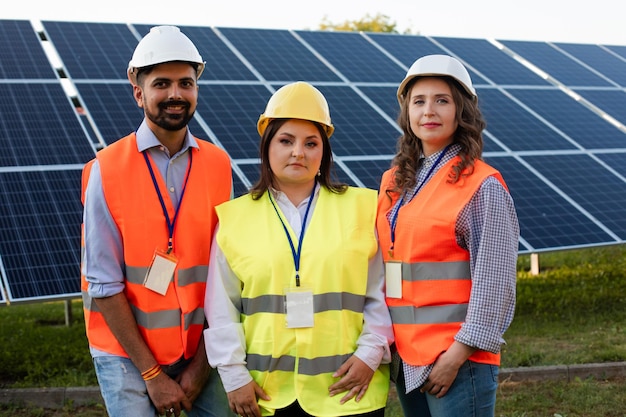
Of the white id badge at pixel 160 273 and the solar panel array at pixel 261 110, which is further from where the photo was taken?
the solar panel array at pixel 261 110

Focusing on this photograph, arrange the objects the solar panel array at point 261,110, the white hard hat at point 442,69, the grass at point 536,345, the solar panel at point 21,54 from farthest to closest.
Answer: the solar panel at point 21,54 < the solar panel array at point 261,110 < the grass at point 536,345 < the white hard hat at point 442,69

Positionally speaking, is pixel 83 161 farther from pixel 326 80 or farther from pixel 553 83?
pixel 553 83

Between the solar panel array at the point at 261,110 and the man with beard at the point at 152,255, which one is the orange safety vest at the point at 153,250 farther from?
the solar panel array at the point at 261,110

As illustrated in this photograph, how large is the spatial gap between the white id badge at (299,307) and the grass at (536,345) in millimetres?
2985

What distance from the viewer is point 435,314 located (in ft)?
12.3

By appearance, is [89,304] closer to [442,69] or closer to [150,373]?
[150,373]

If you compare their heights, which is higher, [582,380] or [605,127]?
[605,127]

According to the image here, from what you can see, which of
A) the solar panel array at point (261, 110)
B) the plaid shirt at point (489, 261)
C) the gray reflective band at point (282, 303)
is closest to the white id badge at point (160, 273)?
the gray reflective band at point (282, 303)

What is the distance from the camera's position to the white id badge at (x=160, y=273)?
3742 mm

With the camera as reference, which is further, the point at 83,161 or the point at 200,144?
the point at 83,161

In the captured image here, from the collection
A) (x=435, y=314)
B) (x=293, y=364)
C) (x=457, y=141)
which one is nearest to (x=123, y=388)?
(x=293, y=364)

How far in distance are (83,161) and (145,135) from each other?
4.69m

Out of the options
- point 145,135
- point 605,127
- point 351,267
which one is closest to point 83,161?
point 145,135

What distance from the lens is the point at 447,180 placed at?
3.82 metres
